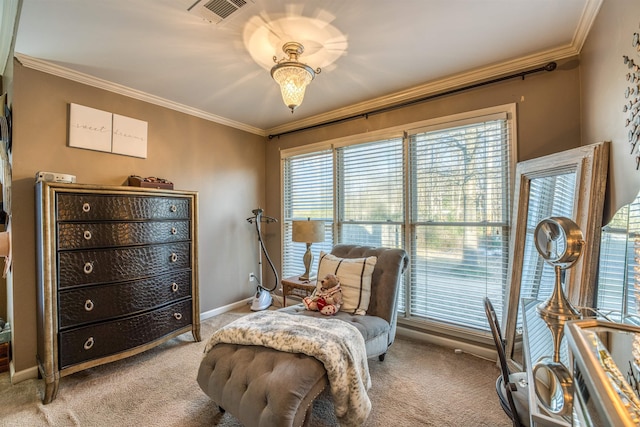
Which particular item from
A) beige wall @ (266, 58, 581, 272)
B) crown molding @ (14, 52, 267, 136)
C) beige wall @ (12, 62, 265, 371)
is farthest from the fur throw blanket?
crown molding @ (14, 52, 267, 136)

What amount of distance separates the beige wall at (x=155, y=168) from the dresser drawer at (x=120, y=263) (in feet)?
1.64

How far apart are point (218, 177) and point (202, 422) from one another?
8.66 ft

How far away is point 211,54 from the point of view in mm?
2193

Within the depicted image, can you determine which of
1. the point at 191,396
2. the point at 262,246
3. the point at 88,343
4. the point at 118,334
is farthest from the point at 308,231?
the point at 88,343

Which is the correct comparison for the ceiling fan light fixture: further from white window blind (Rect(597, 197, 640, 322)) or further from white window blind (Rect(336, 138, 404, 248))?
white window blind (Rect(597, 197, 640, 322))

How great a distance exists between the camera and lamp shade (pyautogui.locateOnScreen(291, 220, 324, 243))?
3.09 meters

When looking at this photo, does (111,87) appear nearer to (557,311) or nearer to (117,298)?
(117,298)

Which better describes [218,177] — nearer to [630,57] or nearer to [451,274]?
[451,274]

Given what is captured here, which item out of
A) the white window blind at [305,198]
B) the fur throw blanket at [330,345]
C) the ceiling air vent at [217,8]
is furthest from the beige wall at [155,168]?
the fur throw blanket at [330,345]

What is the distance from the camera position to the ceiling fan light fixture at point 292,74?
1949 millimetres

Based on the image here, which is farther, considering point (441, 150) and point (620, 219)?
→ point (441, 150)

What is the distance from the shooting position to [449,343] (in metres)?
2.67

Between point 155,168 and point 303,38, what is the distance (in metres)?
2.08

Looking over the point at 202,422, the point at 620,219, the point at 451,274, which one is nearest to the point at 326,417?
the point at 202,422
